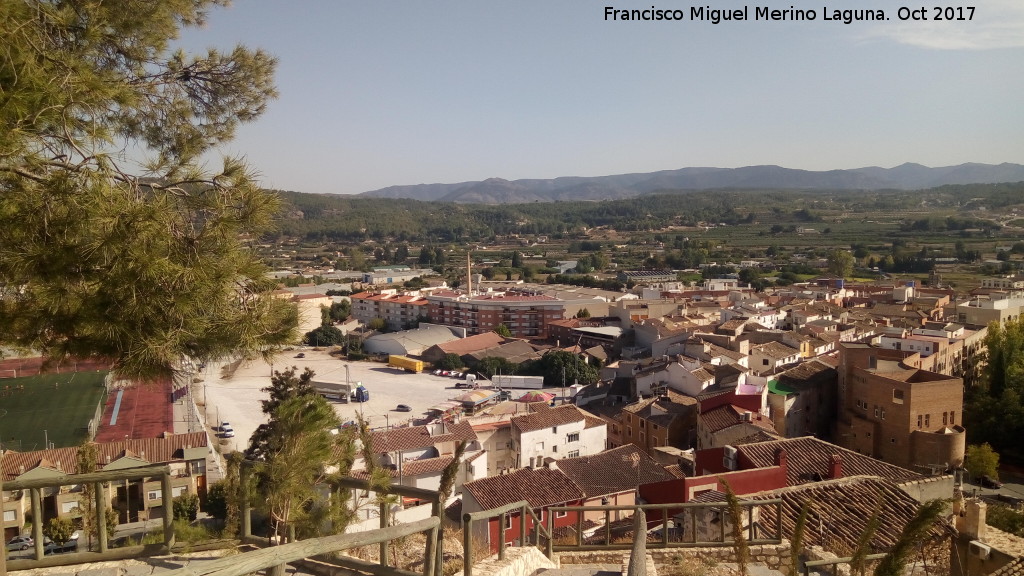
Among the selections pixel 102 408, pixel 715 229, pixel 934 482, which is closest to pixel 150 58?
pixel 934 482

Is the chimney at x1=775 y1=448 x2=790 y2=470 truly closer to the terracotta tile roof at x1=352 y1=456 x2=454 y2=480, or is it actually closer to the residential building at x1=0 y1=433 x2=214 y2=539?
the terracotta tile roof at x1=352 y1=456 x2=454 y2=480

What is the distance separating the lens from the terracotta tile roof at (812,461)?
8.17 metres

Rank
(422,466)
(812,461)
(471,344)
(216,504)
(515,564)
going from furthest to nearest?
(471,344) → (422,466) → (216,504) → (812,461) → (515,564)

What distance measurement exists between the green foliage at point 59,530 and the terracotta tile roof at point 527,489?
4911 millimetres

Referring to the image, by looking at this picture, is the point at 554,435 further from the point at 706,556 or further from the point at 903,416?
the point at 706,556

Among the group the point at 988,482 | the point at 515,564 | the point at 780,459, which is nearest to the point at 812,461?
the point at 780,459

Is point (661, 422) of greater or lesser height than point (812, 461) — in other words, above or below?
below

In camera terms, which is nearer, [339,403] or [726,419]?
[726,419]

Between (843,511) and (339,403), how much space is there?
19044 millimetres

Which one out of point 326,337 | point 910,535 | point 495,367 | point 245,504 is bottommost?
point 495,367

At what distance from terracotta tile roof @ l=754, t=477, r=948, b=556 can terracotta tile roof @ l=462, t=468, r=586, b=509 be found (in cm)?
384

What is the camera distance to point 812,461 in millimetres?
8695

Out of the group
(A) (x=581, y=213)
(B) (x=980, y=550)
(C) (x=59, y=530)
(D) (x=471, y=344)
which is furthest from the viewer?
(A) (x=581, y=213)

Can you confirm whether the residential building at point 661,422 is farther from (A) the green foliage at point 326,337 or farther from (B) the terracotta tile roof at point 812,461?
(A) the green foliage at point 326,337
